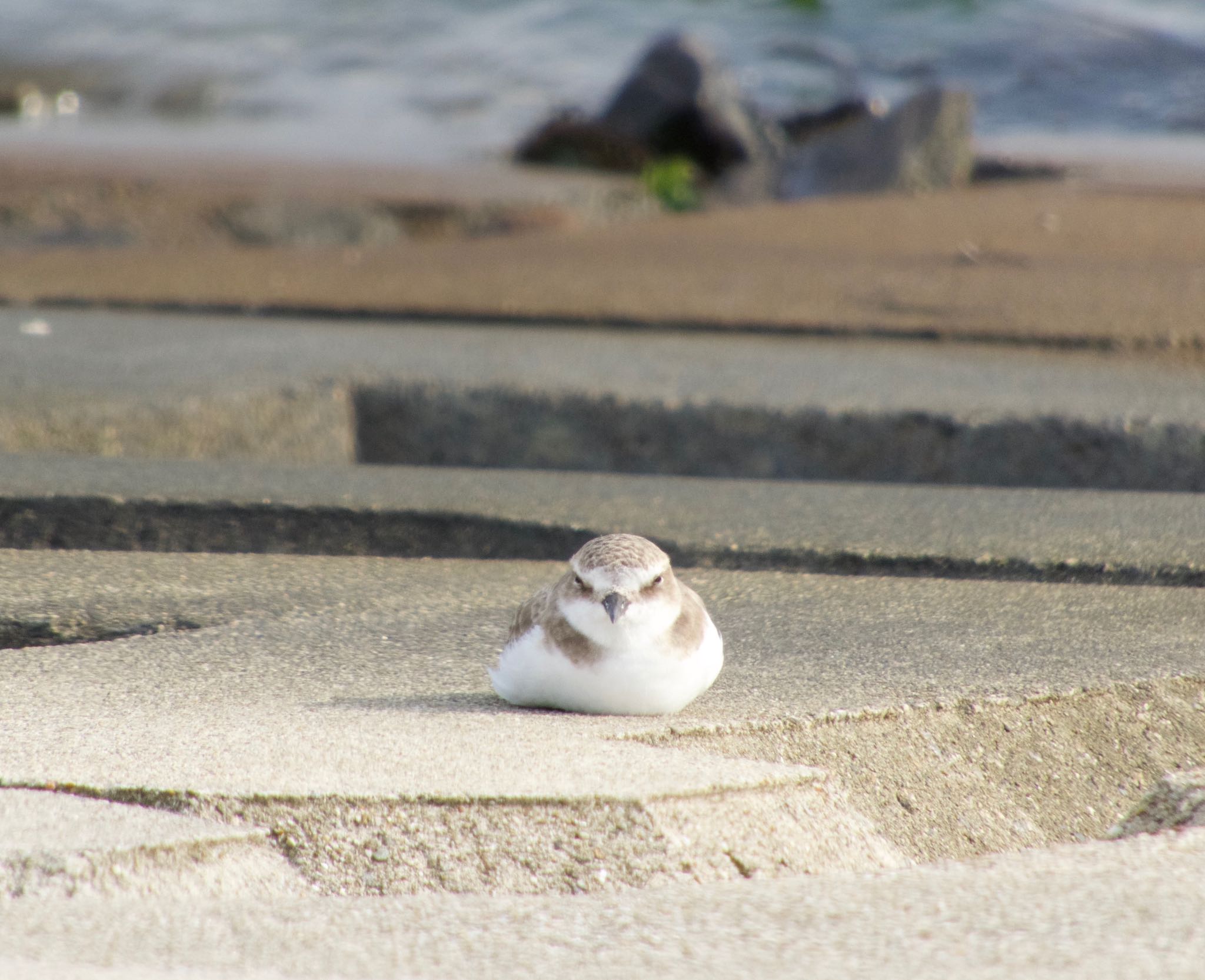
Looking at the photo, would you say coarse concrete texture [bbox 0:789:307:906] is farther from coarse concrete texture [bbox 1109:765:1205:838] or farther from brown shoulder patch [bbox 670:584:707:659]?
coarse concrete texture [bbox 1109:765:1205:838]

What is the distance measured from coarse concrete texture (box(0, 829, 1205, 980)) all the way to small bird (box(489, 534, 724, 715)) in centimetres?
38

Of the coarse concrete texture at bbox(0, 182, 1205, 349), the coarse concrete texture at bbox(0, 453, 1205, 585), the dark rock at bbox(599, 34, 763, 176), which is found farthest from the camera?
the dark rock at bbox(599, 34, 763, 176)

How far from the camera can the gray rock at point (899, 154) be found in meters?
8.11

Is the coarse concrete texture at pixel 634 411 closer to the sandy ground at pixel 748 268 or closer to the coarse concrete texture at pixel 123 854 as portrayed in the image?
the sandy ground at pixel 748 268

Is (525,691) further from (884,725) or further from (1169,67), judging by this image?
(1169,67)

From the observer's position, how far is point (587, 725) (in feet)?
6.43

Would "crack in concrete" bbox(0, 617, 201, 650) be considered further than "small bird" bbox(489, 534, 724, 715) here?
Yes

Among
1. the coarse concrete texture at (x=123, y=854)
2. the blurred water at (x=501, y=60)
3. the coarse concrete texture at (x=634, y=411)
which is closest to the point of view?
the coarse concrete texture at (x=123, y=854)

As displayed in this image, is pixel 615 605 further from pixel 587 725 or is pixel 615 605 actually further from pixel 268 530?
pixel 268 530

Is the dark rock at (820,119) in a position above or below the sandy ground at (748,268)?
above

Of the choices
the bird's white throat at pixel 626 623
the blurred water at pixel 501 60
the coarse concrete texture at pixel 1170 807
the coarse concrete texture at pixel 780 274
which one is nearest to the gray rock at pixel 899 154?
the coarse concrete texture at pixel 780 274

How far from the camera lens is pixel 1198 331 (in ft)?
14.4

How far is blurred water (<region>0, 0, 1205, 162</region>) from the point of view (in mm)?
12992

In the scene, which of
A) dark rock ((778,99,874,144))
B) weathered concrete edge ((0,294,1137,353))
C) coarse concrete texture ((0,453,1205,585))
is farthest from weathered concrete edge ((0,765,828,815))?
dark rock ((778,99,874,144))
